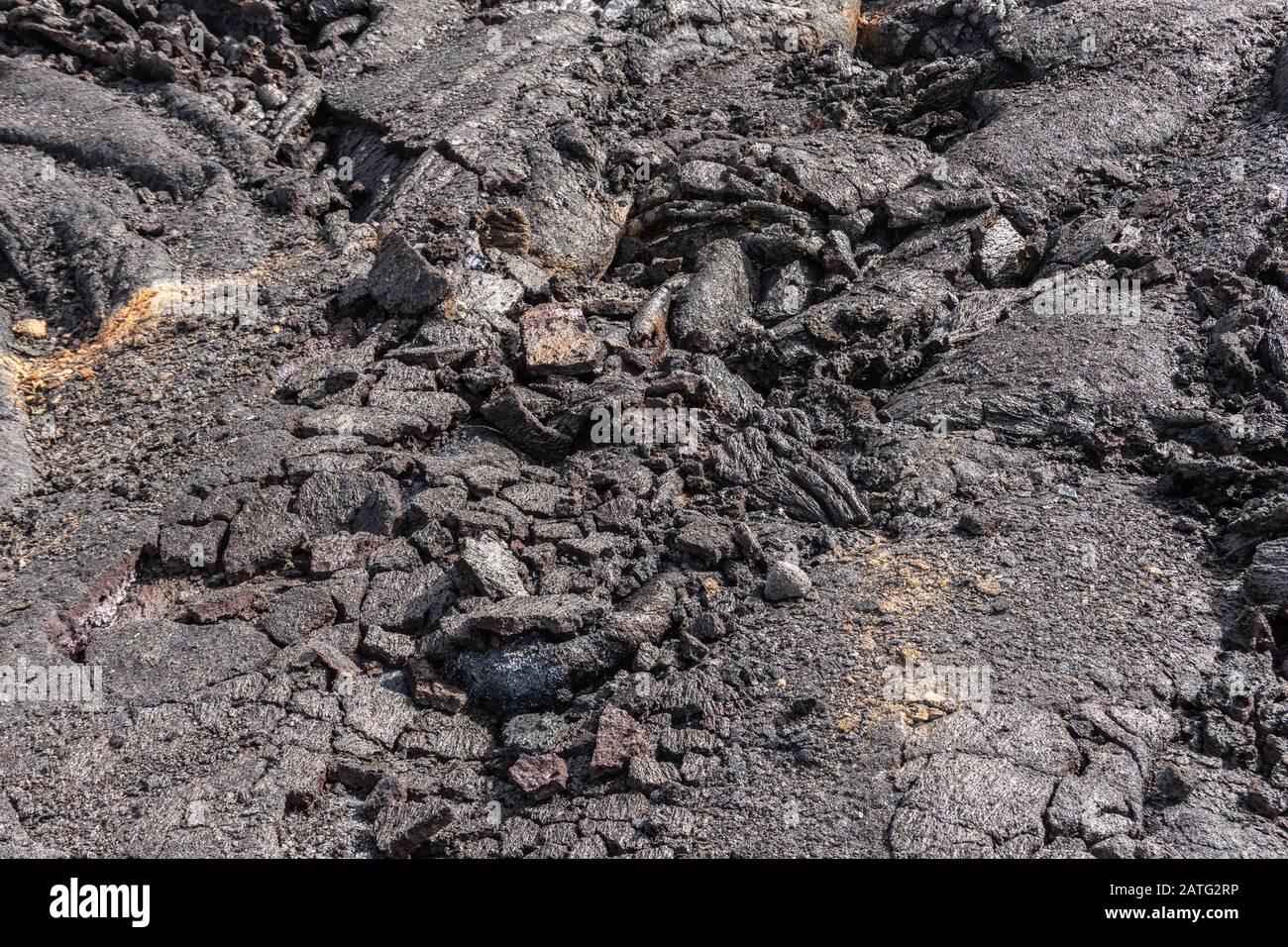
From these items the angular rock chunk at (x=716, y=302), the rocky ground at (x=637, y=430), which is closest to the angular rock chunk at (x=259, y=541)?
the rocky ground at (x=637, y=430)

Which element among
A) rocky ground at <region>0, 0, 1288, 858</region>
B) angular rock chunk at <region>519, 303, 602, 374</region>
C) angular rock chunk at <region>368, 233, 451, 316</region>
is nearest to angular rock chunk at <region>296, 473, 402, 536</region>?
rocky ground at <region>0, 0, 1288, 858</region>

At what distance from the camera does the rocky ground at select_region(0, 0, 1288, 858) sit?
16.8 feet

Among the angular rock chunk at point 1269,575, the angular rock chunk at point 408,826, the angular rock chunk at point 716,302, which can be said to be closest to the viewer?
the angular rock chunk at point 408,826

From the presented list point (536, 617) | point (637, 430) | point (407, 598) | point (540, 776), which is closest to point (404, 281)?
point (637, 430)

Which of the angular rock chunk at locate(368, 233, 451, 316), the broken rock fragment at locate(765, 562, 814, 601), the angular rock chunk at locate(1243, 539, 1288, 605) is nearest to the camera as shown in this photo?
the angular rock chunk at locate(1243, 539, 1288, 605)

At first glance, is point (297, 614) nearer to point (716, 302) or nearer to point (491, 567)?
point (491, 567)

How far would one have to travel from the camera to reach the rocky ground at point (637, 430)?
5.11m

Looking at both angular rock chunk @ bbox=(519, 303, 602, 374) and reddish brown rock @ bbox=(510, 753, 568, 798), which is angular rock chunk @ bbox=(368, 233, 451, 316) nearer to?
angular rock chunk @ bbox=(519, 303, 602, 374)

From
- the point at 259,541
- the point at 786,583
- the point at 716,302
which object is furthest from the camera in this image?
the point at 716,302

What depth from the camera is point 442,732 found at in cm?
566

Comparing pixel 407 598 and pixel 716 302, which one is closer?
pixel 407 598

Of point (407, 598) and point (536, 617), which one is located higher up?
point (407, 598)

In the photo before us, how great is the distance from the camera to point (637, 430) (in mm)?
7363

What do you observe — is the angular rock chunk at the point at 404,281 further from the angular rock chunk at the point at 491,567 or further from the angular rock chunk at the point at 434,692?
the angular rock chunk at the point at 434,692
